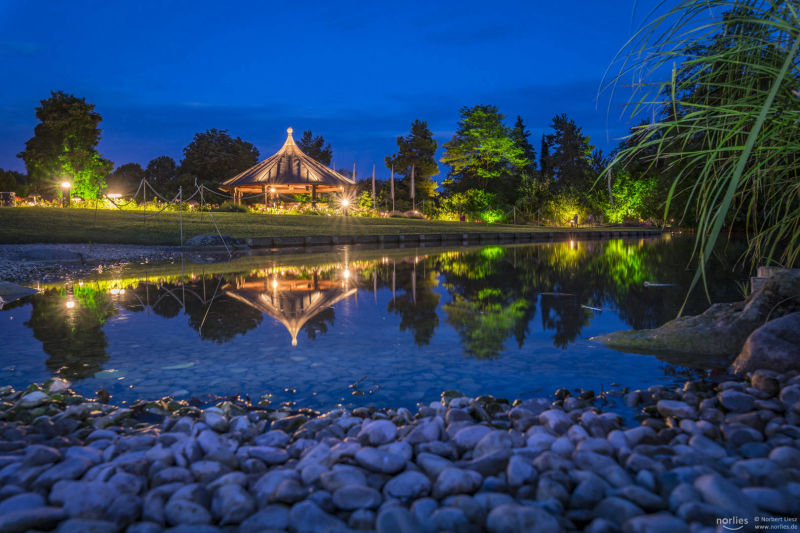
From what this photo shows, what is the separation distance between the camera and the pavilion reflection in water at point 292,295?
241 inches

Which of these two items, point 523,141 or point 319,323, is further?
point 523,141

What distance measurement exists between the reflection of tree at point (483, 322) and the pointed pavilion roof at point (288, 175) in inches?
1006

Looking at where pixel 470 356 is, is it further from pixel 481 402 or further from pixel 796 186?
pixel 796 186

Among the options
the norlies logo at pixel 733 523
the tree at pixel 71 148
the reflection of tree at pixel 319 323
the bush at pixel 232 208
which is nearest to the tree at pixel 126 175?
the tree at pixel 71 148

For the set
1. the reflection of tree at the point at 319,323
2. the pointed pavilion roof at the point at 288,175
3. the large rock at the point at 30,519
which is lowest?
the large rock at the point at 30,519

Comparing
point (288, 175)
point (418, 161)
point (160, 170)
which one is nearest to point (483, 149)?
point (418, 161)

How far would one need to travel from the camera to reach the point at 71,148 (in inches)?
1345

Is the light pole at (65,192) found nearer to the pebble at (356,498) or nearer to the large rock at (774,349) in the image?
the pebble at (356,498)

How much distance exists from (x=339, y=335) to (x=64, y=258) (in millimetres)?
11181

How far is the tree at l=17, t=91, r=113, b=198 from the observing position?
33.8 m

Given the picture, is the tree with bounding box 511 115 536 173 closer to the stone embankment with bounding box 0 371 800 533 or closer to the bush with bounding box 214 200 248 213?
the bush with bounding box 214 200 248 213

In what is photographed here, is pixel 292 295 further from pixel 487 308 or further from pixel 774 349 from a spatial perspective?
pixel 774 349

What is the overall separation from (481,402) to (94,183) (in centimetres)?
3921

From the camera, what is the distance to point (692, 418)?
9.25 ft
